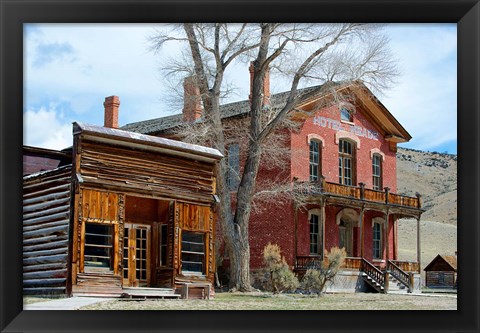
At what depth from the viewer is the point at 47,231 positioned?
669 inches

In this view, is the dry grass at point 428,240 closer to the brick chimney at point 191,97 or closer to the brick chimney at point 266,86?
the brick chimney at point 266,86

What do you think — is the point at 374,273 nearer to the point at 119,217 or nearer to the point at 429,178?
the point at 119,217

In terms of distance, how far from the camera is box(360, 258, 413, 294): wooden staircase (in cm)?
2505

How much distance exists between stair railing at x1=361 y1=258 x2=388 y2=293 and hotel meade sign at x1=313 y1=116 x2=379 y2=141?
466cm

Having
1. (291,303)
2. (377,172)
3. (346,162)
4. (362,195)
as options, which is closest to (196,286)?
(291,303)

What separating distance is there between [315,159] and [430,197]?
39849 mm

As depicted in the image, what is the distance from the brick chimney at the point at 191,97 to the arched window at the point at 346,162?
508 centimetres

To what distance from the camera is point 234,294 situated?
21391 millimetres

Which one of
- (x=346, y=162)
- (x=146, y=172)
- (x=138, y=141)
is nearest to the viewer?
(x=138, y=141)

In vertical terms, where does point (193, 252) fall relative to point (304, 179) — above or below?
below

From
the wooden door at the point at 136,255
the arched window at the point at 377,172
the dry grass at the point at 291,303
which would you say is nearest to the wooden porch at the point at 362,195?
the arched window at the point at 377,172

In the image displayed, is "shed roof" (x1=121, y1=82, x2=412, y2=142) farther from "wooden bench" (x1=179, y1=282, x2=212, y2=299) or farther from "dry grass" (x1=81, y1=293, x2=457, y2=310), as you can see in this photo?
"wooden bench" (x1=179, y1=282, x2=212, y2=299)

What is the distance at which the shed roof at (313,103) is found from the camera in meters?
24.4
